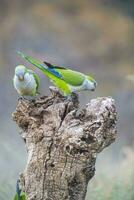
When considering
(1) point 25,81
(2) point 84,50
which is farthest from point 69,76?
(2) point 84,50

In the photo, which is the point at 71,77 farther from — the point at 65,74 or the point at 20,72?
the point at 20,72

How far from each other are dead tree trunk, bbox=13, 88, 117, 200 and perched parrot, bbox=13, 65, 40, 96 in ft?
0.18

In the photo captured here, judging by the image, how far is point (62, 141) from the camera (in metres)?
1.30

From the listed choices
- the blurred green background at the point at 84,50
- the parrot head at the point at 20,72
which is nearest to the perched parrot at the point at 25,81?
the parrot head at the point at 20,72

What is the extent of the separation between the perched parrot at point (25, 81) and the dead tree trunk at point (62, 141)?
0.06 m

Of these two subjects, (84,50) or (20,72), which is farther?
(84,50)

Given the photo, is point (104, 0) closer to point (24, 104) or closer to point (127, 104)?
point (127, 104)

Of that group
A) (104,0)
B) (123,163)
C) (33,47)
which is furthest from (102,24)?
(123,163)

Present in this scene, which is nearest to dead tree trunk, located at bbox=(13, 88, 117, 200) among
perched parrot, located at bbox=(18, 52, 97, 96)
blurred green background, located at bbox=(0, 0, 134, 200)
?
→ perched parrot, located at bbox=(18, 52, 97, 96)

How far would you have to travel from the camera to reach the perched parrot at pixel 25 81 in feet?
4.51

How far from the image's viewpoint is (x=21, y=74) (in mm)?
1375

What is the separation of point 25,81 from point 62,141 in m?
0.19

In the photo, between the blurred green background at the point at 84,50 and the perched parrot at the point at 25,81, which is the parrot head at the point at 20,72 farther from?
the blurred green background at the point at 84,50

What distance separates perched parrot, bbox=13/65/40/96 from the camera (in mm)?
1376
